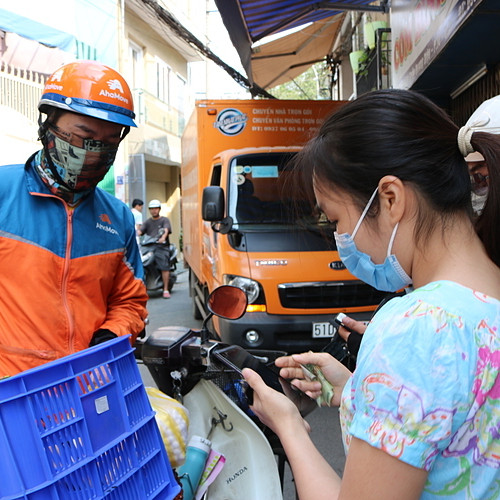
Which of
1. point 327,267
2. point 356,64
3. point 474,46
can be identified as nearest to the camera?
point 327,267

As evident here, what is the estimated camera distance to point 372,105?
1137 mm

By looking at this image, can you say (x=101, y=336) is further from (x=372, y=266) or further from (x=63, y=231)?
(x=372, y=266)

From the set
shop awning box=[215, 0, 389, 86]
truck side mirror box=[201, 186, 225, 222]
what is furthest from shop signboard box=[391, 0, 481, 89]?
truck side mirror box=[201, 186, 225, 222]

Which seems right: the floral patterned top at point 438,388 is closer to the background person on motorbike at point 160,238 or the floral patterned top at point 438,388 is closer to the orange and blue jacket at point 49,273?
the orange and blue jacket at point 49,273

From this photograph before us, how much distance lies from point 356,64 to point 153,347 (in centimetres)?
1065

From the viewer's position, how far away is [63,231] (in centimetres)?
198

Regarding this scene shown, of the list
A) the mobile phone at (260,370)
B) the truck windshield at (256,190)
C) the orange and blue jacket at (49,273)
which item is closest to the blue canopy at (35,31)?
the truck windshield at (256,190)

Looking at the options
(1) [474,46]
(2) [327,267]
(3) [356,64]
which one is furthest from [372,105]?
(3) [356,64]

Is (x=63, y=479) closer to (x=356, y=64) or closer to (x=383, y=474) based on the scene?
(x=383, y=474)

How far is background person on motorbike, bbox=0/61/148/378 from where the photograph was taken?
6.11ft

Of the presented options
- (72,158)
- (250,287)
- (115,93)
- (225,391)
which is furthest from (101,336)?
(250,287)

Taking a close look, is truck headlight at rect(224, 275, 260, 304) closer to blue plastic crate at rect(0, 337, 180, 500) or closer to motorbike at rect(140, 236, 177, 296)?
blue plastic crate at rect(0, 337, 180, 500)

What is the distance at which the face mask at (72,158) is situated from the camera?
78.5 inches

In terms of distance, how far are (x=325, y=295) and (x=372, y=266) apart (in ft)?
12.2
